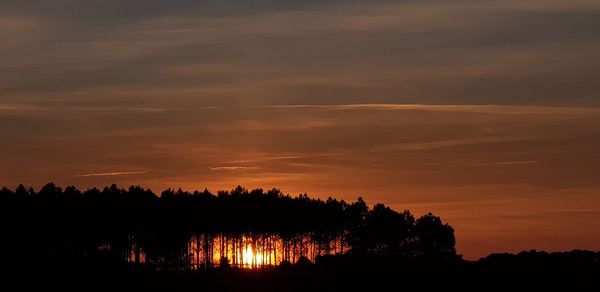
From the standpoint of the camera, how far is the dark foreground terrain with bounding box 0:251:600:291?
11000 cm

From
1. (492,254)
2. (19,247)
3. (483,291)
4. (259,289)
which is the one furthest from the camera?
(19,247)

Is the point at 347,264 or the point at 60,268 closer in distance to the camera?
the point at 347,264

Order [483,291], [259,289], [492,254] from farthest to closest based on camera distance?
[492,254] < [259,289] < [483,291]

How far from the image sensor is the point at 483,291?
351 feet

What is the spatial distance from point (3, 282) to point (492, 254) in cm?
5413

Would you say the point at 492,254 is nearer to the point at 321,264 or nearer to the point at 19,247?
the point at 321,264

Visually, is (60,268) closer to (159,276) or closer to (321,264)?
(159,276)

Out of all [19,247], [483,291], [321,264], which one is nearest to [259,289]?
[321,264]

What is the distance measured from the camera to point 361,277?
113 m

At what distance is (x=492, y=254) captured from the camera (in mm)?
125250

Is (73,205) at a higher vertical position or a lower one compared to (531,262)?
higher

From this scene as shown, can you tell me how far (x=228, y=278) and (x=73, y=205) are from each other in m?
79.7

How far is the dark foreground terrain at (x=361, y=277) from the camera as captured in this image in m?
110

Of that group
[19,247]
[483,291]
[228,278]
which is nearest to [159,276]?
[228,278]
